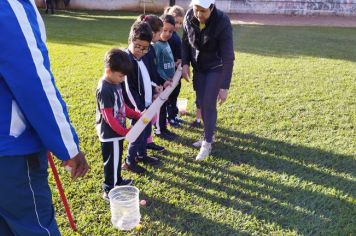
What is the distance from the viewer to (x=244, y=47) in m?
10.3

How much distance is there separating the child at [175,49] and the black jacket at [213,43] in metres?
0.57

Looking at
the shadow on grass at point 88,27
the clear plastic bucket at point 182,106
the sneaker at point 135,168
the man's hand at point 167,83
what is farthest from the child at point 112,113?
the shadow on grass at point 88,27

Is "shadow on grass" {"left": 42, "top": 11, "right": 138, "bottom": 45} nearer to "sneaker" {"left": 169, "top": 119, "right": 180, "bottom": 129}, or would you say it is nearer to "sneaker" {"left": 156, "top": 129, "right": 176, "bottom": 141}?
"sneaker" {"left": 169, "top": 119, "right": 180, "bottom": 129}

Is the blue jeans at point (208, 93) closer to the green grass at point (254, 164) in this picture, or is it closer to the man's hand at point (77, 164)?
the green grass at point (254, 164)

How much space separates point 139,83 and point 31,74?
6.80 feet

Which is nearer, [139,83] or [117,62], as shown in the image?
[117,62]

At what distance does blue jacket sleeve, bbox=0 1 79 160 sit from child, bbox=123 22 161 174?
1639mm

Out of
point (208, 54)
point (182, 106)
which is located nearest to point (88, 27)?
point (182, 106)

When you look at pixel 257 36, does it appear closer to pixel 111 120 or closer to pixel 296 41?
pixel 296 41

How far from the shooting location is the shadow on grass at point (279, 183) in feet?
10.5

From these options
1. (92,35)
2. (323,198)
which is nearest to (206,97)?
(323,198)

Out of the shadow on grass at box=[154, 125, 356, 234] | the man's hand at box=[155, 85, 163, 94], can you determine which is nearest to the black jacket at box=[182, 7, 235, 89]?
the man's hand at box=[155, 85, 163, 94]

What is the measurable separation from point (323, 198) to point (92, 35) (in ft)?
31.3

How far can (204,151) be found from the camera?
13.5ft
